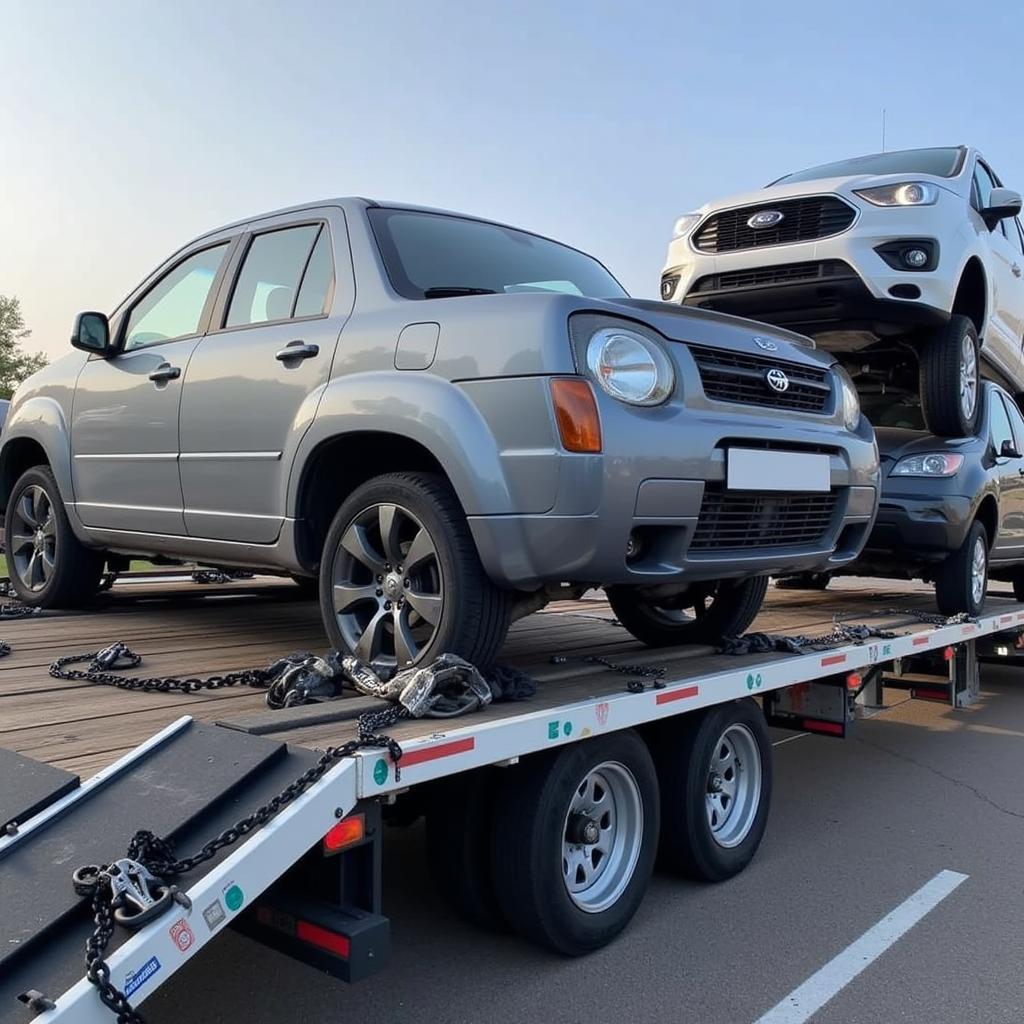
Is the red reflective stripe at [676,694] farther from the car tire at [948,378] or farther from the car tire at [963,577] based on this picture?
the car tire at [948,378]

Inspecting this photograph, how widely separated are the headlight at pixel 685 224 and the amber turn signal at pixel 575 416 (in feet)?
12.5

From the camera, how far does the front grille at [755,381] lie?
141 inches

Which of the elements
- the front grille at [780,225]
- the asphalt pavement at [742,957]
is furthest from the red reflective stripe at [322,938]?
the front grille at [780,225]

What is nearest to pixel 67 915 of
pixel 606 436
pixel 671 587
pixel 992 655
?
pixel 606 436

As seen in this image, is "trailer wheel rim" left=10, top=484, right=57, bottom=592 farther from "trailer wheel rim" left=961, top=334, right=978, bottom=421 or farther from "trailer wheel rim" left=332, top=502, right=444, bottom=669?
"trailer wheel rim" left=961, top=334, right=978, bottom=421

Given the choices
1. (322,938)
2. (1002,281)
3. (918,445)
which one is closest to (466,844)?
(322,938)

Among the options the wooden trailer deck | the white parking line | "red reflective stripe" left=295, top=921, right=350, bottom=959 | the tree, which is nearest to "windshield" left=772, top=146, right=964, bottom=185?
the wooden trailer deck

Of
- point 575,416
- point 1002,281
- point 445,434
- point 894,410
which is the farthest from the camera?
point 1002,281

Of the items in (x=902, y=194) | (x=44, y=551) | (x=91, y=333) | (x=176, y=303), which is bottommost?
(x=44, y=551)

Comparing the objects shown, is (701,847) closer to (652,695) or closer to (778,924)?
(778,924)

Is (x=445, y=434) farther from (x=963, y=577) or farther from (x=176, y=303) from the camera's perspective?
(x=963, y=577)

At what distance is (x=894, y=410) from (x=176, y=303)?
180 inches

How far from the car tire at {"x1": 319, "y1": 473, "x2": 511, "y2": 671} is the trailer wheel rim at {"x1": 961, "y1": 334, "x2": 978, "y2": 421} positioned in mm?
4117

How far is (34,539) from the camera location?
544 centimetres
